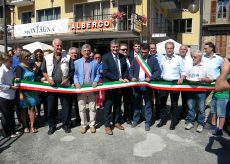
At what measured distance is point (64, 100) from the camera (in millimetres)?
5926

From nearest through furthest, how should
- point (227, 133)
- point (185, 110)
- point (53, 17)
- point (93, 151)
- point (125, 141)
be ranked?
point (93, 151) < point (125, 141) < point (227, 133) < point (185, 110) < point (53, 17)

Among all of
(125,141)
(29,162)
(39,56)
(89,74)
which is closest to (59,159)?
(29,162)

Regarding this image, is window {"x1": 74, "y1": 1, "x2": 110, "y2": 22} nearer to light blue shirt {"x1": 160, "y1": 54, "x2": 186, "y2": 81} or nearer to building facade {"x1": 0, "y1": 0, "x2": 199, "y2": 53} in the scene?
building facade {"x1": 0, "y1": 0, "x2": 199, "y2": 53}

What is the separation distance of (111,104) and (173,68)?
5.34 feet

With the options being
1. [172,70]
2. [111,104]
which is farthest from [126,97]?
[172,70]

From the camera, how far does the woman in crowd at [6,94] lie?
5301 millimetres

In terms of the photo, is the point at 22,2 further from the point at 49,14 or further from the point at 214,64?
the point at 214,64

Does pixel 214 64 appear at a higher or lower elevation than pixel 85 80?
higher

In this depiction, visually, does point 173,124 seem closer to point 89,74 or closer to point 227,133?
point 227,133

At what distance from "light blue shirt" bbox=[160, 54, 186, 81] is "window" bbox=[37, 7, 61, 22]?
1890 cm

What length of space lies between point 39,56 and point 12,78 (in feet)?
2.99

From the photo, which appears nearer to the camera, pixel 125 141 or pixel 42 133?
pixel 125 141

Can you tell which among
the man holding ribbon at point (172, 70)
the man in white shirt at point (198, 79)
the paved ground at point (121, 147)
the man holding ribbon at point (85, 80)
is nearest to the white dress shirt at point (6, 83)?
the paved ground at point (121, 147)

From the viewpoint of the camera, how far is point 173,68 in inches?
234
